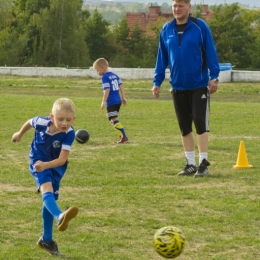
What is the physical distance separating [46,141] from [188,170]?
12.9 ft

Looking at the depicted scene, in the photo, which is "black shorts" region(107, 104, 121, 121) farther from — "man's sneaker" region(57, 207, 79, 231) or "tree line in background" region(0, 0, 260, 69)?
"tree line in background" region(0, 0, 260, 69)

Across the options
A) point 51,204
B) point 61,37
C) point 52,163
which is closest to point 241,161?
point 52,163

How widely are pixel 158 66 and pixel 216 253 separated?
480 centimetres

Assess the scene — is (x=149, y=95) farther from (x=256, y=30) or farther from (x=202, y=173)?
(x=256, y=30)

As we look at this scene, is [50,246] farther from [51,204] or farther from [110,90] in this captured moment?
[110,90]

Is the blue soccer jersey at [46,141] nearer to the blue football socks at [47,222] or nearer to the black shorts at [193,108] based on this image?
the blue football socks at [47,222]

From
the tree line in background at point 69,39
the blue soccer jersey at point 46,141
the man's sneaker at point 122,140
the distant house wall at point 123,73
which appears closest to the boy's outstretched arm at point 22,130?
the blue soccer jersey at point 46,141

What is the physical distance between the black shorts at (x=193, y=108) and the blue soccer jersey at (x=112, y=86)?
4.51m

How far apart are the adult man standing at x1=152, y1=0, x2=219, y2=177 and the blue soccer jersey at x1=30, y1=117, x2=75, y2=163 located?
3.75 meters

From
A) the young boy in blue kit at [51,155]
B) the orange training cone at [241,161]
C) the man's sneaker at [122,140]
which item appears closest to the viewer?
the young boy in blue kit at [51,155]

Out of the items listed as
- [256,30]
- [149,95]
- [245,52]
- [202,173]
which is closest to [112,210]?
[202,173]

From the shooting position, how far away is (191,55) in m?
10.6

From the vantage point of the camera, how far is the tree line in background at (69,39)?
226 feet

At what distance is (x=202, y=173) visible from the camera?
10.7 m
